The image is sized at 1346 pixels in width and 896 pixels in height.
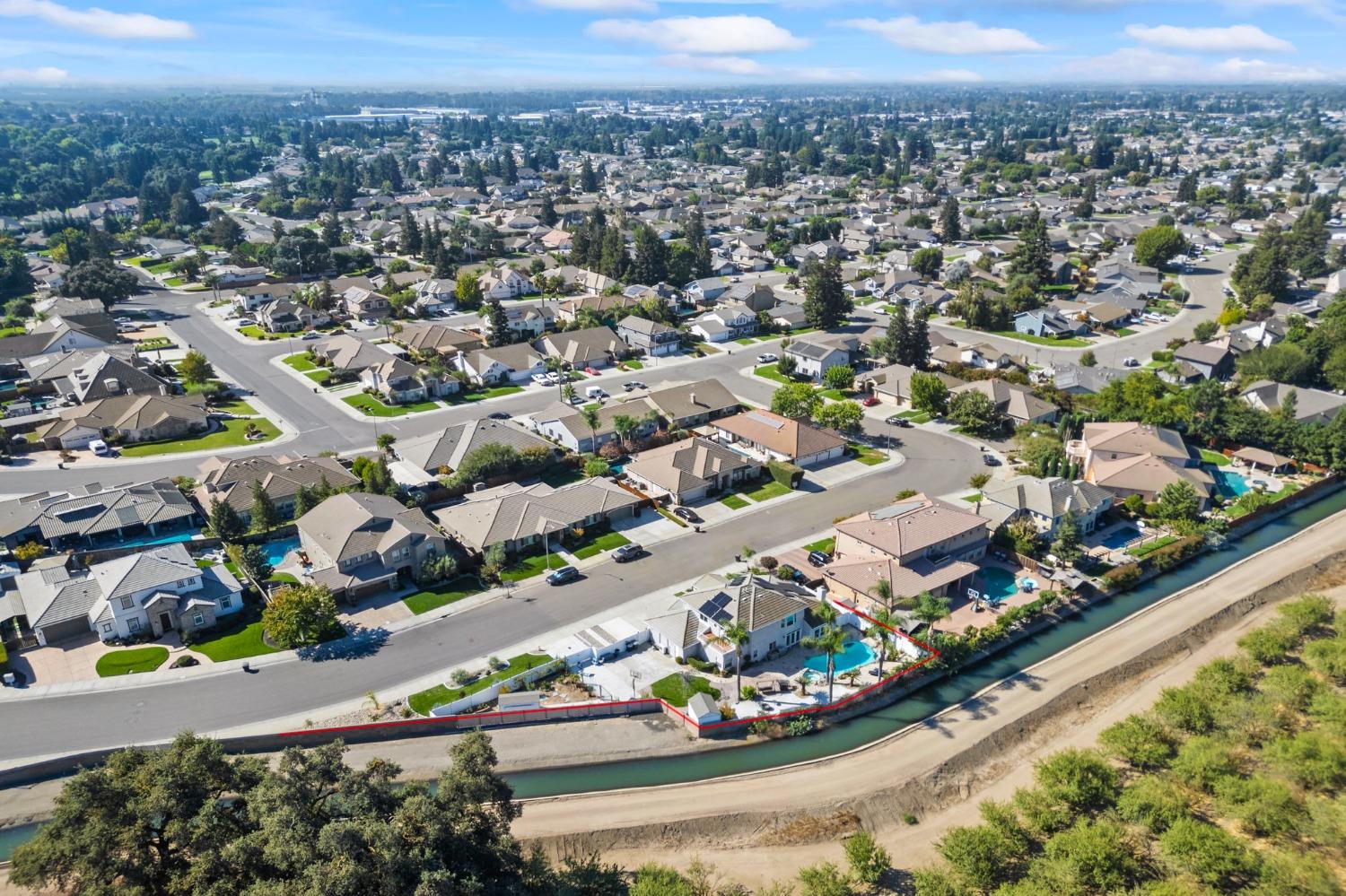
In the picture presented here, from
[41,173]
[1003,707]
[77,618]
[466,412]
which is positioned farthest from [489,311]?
[41,173]

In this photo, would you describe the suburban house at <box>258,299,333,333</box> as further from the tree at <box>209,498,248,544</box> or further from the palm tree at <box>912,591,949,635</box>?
the palm tree at <box>912,591,949,635</box>

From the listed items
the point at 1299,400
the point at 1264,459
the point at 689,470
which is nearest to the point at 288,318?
the point at 689,470

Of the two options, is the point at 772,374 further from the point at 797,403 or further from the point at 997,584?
the point at 997,584

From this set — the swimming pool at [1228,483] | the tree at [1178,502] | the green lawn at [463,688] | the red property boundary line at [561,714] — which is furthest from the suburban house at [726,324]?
the red property boundary line at [561,714]

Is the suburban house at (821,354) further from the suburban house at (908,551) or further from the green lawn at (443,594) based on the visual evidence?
the green lawn at (443,594)

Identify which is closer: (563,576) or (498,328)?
(563,576)
